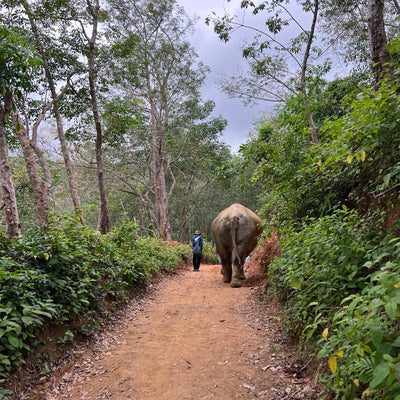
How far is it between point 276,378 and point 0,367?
2851 mm

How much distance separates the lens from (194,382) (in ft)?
10.5

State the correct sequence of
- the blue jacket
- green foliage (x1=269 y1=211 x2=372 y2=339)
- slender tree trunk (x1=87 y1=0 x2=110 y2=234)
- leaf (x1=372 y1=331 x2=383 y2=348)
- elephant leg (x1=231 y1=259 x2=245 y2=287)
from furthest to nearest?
the blue jacket
slender tree trunk (x1=87 y1=0 x2=110 y2=234)
elephant leg (x1=231 y1=259 x2=245 y2=287)
green foliage (x1=269 y1=211 x2=372 y2=339)
leaf (x1=372 y1=331 x2=383 y2=348)

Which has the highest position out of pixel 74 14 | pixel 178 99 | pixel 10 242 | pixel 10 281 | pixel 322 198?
pixel 178 99

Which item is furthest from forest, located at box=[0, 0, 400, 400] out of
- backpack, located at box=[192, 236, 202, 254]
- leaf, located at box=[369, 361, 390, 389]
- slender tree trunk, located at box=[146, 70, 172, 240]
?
slender tree trunk, located at box=[146, 70, 172, 240]

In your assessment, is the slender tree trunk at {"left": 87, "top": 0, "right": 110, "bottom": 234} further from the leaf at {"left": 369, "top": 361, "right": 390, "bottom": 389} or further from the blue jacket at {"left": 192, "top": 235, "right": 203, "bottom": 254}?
the leaf at {"left": 369, "top": 361, "right": 390, "bottom": 389}

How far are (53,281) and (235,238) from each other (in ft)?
18.1

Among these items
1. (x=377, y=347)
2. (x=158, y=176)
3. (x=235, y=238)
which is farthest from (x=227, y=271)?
(x=158, y=176)

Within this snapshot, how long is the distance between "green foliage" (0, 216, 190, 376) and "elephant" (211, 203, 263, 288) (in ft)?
10.5

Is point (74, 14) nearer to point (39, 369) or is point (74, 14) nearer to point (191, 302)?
point (191, 302)

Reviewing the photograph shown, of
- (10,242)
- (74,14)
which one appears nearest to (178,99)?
(74,14)

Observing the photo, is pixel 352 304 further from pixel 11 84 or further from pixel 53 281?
pixel 11 84

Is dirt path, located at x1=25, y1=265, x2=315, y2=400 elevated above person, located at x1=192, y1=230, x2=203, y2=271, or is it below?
below

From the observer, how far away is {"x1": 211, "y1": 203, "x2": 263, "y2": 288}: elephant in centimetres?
852

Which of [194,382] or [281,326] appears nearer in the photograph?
[194,382]
